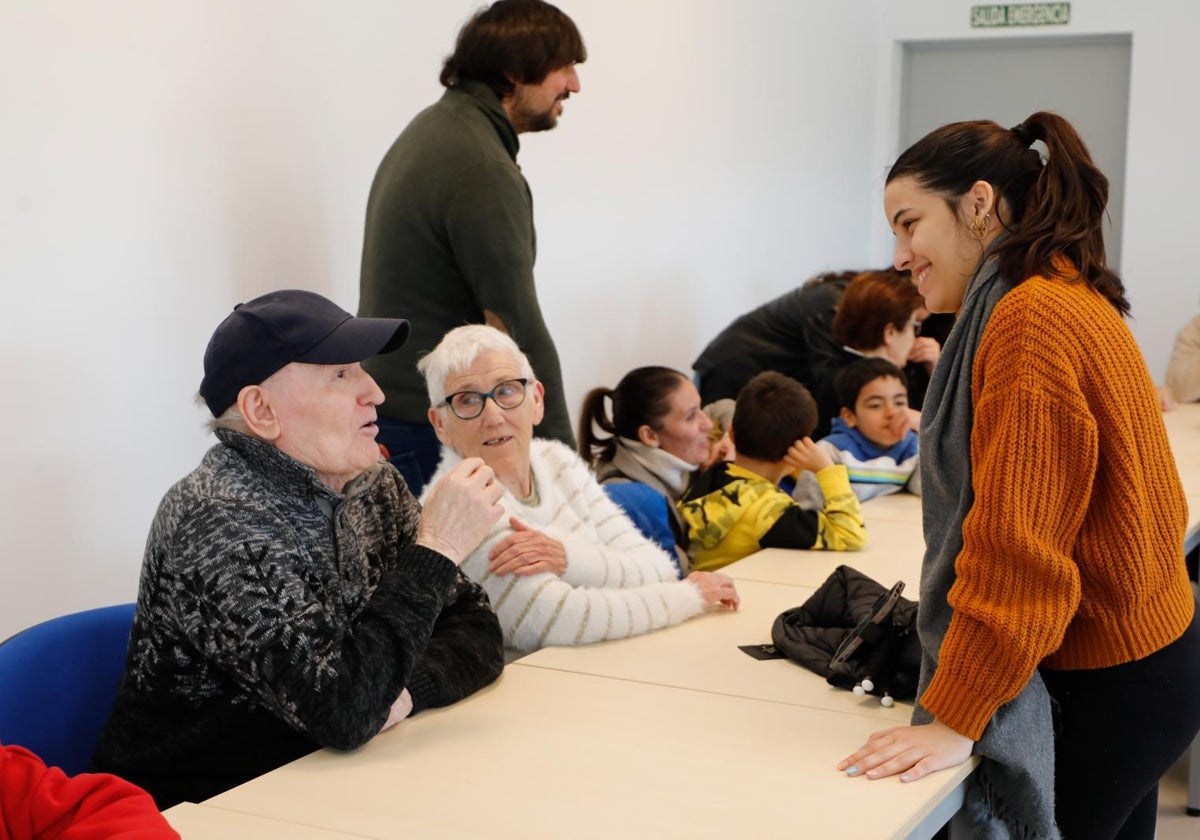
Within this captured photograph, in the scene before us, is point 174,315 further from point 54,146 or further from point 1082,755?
point 1082,755

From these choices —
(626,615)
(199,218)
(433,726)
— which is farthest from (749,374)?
(433,726)

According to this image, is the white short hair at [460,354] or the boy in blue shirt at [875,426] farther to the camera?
the boy in blue shirt at [875,426]

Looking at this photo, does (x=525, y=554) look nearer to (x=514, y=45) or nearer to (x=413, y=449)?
(x=413, y=449)

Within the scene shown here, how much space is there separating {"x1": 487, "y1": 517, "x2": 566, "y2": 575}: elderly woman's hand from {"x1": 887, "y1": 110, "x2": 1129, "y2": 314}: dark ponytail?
3.07ft

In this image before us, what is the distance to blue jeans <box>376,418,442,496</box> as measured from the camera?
3.02m

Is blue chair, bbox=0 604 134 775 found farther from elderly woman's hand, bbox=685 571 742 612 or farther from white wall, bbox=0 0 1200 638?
elderly woman's hand, bbox=685 571 742 612

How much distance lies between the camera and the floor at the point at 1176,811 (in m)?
3.18

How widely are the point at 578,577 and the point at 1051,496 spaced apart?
103 centimetres

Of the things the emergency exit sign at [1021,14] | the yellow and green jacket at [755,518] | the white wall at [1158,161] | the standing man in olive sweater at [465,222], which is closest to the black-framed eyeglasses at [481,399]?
the standing man in olive sweater at [465,222]

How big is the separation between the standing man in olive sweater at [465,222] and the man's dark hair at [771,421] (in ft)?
1.71

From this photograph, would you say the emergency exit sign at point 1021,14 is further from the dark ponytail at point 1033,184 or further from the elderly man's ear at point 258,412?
the elderly man's ear at point 258,412

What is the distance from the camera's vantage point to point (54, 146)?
2701mm

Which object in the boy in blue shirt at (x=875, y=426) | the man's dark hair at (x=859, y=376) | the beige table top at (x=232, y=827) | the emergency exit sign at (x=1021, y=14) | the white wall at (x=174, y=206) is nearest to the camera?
the beige table top at (x=232, y=827)

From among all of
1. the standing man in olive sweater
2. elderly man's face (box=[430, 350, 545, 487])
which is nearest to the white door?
the standing man in olive sweater
